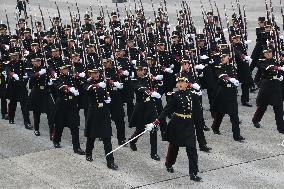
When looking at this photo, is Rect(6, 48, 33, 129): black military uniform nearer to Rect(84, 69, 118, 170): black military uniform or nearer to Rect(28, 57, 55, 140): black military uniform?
Rect(28, 57, 55, 140): black military uniform

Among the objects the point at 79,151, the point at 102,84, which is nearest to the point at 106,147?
the point at 79,151

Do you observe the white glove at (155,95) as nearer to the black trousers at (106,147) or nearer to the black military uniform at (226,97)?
the black trousers at (106,147)

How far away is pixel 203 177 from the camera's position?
37.1 ft

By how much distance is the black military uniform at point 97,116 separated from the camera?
11992mm

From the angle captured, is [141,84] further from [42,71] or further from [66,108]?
[42,71]

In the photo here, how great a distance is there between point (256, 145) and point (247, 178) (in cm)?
194

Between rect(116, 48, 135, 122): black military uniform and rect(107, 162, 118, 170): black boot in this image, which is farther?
rect(116, 48, 135, 122): black military uniform

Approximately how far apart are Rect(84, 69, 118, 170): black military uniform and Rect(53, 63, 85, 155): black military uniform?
690mm

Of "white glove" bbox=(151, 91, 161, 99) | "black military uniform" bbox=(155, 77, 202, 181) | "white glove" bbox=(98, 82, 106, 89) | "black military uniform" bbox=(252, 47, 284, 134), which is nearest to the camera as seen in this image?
"black military uniform" bbox=(155, 77, 202, 181)

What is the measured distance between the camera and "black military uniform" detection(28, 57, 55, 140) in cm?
1395

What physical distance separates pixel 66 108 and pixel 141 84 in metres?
1.68

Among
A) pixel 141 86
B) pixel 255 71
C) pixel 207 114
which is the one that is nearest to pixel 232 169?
pixel 141 86

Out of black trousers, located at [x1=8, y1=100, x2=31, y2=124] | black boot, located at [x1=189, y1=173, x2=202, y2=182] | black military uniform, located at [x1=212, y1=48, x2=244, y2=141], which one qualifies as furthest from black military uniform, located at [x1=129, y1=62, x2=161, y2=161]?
black trousers, located at [x1=8, y1=100, x2=31, y2=124]

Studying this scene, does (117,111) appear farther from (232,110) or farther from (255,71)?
(255,71)
